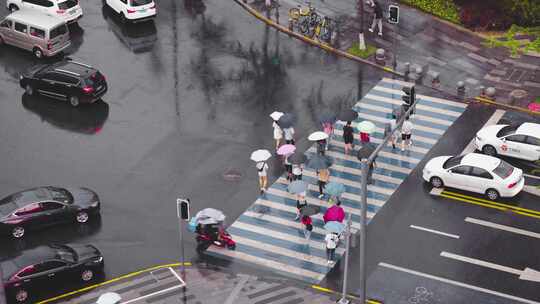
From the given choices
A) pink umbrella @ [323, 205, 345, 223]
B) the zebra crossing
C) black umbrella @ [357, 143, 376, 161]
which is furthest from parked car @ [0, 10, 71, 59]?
pink umbrella @ [323, 205, 345, 223]

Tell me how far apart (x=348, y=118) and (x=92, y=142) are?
1272cm

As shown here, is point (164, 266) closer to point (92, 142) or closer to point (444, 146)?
point (92, 142)

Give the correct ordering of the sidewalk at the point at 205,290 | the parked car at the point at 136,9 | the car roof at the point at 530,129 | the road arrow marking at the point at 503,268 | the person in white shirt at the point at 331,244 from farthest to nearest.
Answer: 1. the parked car at the point at 136,9
2. the car roof at the point at 530,129
3. the person in white shirt at the point at 331,244
4. the road arrow marking at the point at 503,268
5. the sidewalk at the point at 205,290

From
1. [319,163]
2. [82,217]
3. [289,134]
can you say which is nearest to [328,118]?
[289,134]

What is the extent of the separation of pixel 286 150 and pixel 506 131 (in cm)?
1061

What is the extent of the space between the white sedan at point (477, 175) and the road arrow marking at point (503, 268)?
454 cm

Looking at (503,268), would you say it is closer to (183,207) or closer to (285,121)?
(285,121)

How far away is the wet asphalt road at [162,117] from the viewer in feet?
144

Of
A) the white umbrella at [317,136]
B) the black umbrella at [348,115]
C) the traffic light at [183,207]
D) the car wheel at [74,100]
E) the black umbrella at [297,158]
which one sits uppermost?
the traffic light at [183,207]

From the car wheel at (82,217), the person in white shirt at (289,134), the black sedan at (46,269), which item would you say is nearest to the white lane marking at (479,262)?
the person in white shirt at (289,134)

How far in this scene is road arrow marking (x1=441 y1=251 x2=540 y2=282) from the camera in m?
39.3

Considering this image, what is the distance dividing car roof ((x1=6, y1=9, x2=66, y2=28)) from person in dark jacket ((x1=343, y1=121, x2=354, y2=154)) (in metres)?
19.0

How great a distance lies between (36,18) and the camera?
188ft

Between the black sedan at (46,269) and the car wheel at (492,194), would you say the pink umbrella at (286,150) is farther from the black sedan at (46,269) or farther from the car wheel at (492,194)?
the black sedan at (46,269)
